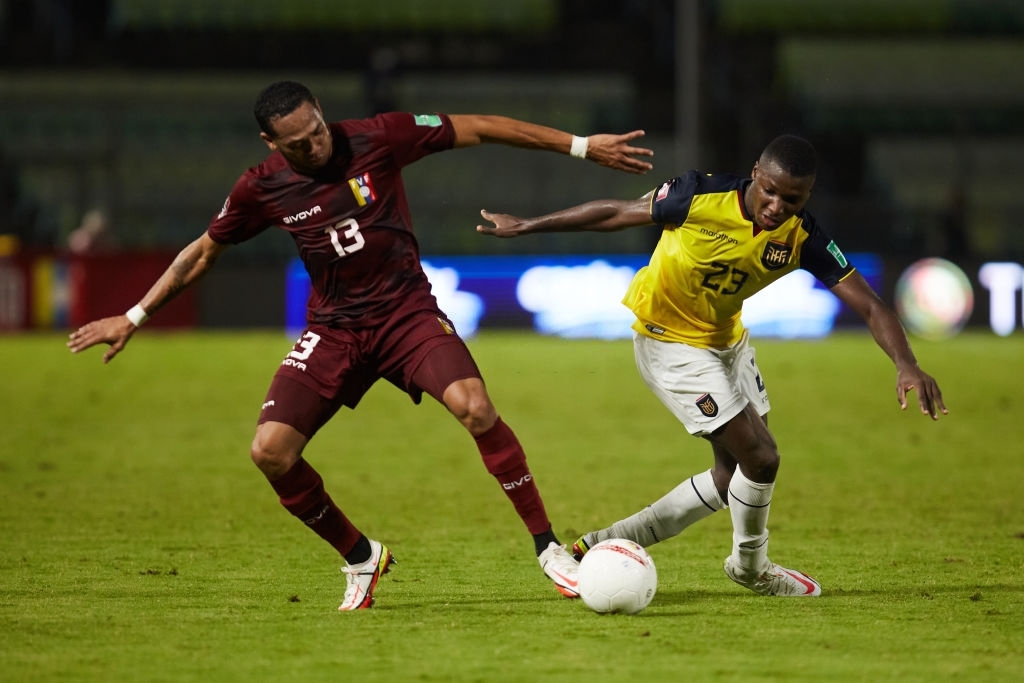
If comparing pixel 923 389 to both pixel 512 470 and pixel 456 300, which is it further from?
pixel 456 300

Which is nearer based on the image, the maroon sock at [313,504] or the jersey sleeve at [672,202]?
the maroon sock at [313,504]

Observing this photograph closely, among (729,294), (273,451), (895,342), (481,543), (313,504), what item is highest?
(729,294)

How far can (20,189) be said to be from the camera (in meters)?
25.7

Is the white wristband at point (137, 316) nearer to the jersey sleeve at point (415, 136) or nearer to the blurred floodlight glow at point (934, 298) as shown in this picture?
the jersey sleeve at point (415, 136)

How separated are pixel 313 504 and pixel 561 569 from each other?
101 centimetres

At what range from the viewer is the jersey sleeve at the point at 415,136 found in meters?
5.99

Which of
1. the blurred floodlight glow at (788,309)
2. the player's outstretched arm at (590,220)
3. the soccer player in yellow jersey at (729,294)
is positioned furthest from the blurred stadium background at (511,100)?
the player's outstretched arm at (590,220)

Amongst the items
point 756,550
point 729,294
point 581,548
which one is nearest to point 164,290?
point 581,548

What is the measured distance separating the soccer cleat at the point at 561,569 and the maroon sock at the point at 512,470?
4.0 inches

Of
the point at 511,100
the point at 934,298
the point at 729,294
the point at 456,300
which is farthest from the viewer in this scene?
the point at 511,100

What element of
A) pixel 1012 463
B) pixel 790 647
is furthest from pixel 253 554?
pixel 1012 463

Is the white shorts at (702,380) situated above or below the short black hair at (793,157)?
below

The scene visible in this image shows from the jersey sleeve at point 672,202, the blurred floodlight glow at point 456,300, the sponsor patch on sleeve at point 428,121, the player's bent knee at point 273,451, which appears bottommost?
the blurred floodlight glow at point 456,300

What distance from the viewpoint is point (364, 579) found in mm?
5797
